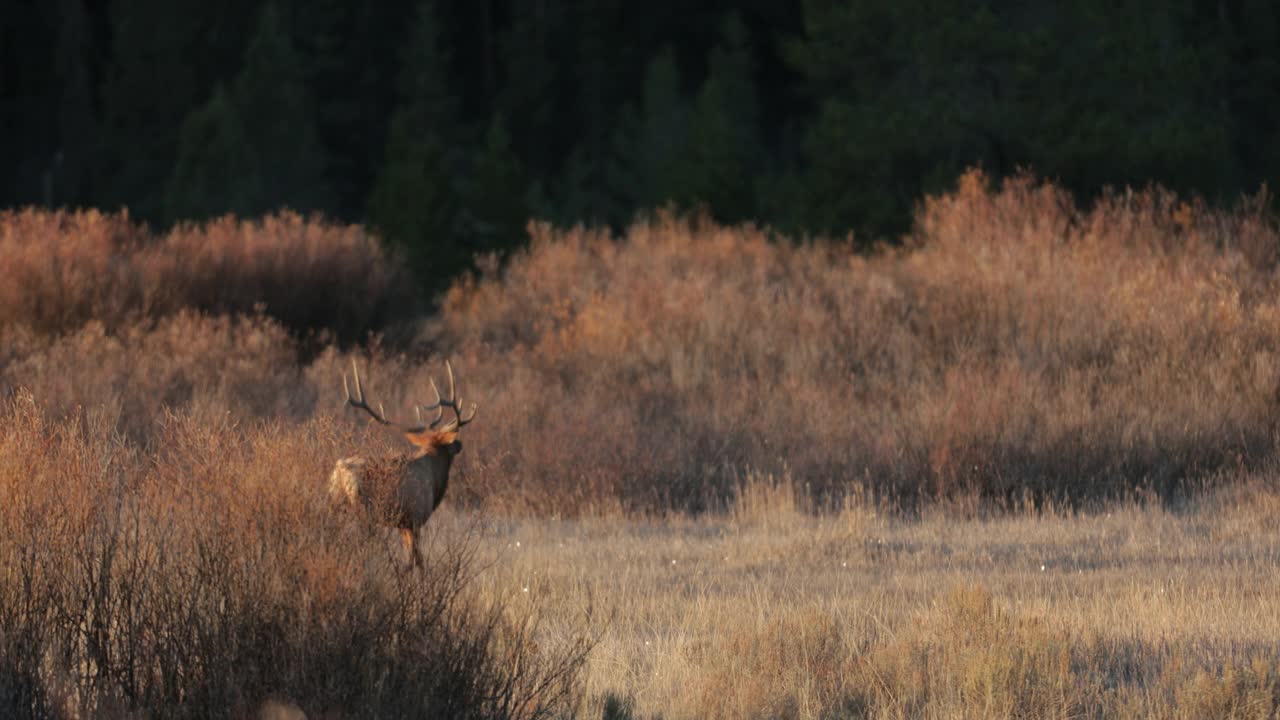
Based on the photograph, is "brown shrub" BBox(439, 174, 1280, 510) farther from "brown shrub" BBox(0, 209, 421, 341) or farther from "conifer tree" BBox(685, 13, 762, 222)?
"conifer tree" BBox(685, 13, 762, 222)

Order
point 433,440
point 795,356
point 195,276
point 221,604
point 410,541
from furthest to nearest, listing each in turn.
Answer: point 195,276 < point 795,356 < point 433,440 < point 410,541 < point 221,604

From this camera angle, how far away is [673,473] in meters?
12.5

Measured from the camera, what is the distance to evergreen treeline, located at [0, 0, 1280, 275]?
26016 millimetres

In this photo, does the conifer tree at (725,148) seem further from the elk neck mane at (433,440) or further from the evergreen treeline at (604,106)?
the elk neck mane at (433,440)

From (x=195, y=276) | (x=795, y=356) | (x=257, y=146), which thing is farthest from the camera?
(x=257, y=146)

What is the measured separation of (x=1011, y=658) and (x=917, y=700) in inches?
16.7

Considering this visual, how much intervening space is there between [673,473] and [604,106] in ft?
111

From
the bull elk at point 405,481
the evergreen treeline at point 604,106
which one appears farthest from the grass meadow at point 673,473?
the evergreen treeline at point 604,106

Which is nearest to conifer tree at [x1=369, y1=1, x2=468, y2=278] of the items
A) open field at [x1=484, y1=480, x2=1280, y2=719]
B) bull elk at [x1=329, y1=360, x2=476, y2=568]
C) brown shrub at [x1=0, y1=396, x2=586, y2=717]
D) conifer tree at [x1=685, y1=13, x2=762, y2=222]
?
conifer tree at [x1=685, y1=13, x2=762, y2=222]

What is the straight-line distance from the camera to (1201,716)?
6.47 meters

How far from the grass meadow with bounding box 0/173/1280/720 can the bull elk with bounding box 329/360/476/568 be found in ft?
0.46

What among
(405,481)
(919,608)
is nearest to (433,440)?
(405,481)

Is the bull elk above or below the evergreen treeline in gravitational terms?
below

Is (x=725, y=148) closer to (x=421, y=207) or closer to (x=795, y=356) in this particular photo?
(x=421, y=207)
